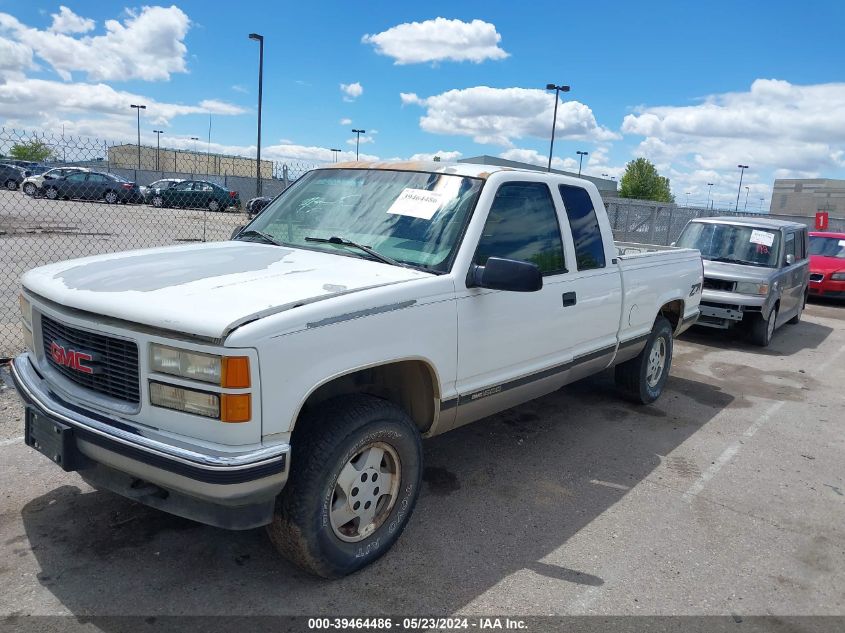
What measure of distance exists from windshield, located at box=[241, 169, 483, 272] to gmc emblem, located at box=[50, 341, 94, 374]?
142 cm

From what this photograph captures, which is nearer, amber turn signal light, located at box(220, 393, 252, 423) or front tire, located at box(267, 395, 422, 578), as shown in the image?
amber turn signal light, located at box(220, 393, 252, 423)

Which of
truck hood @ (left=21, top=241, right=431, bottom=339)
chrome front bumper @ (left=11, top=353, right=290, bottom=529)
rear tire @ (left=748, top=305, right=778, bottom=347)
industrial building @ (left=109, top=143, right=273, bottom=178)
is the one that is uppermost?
industrial building @ (left=109, top=143, right=273, bottom=178)

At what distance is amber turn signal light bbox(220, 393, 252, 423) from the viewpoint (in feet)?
8.34

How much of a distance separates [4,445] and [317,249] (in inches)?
100

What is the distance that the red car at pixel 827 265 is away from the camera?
13.9 m

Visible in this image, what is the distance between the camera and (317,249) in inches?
152

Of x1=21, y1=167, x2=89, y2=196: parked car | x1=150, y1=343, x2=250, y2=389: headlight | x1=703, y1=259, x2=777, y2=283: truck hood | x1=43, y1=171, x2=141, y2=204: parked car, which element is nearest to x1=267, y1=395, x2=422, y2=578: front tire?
x1=150, y1=343, x2=250, y2=389: headlight

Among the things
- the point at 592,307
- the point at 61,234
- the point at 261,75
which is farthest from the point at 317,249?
the point at 261,75

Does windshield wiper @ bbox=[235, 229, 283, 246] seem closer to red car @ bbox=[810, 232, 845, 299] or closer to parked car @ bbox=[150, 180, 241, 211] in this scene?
red car @ bbox=[810, 232, 845, 299]

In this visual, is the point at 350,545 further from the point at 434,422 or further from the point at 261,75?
Answer: the point at 261,75

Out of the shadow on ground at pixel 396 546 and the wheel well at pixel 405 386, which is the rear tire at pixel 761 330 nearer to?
the shadow on ground at pixel 396 546

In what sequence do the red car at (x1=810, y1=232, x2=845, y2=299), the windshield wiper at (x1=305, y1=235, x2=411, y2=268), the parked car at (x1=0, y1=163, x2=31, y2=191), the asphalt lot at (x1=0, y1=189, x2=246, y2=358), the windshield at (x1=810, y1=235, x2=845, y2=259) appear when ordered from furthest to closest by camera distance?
the parked car at (x1=0, y1=163, x2=31, y2=191) < the windshield at (x1=810, y1=235, x2=845, y2=259) < the red car at (x1=810, y1=232, x2=845, y2=299) < the asphalt lot at (x1=0, y1=189, x2=246, y2=358) < the windshield wiper at (x1=305, y1=235, x2=411, y2=268)

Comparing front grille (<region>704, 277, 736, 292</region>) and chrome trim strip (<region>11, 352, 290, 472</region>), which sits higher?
front grille (<region>704, 277, 736, 292</region>)

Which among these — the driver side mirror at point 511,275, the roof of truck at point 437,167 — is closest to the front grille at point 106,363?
the driver side mirror at point 511,275
